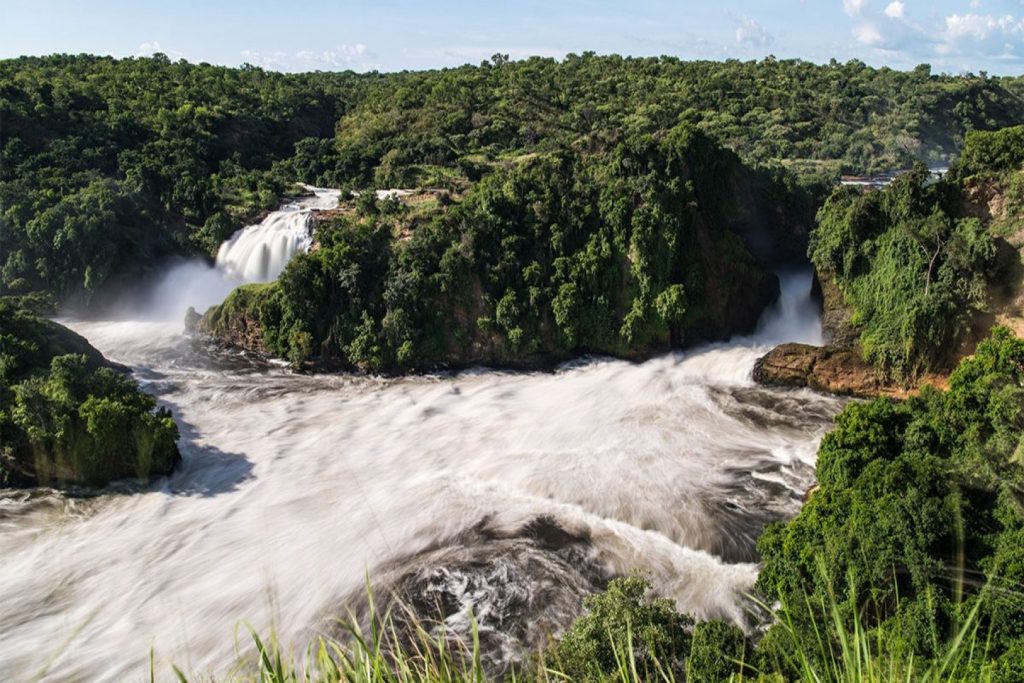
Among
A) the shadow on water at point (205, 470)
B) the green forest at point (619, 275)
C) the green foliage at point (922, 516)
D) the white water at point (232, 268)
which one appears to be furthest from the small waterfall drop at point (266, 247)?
the green foliage at point (922, 516)

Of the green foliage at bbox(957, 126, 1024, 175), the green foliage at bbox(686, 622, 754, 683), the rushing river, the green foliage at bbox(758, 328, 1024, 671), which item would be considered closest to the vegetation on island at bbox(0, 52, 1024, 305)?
the rushing river

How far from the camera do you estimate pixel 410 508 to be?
20641 millimetres

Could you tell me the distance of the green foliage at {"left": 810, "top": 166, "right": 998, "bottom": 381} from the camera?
25.1 meters

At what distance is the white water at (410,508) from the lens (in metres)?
16.6

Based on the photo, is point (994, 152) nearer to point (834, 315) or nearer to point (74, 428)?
point (834, 315)

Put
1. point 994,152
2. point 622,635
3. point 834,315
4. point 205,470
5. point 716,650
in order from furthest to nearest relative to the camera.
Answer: point 834,315 → point 994,152 → point 205,470 → point 622,635 → point 716,650

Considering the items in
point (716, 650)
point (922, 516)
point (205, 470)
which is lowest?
point (205, 470)

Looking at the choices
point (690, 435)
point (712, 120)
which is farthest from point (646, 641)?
point (712, 120)

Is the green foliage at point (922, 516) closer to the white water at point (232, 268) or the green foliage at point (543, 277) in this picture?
the green foliage at point (543, 277)

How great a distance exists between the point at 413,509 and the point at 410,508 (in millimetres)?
116

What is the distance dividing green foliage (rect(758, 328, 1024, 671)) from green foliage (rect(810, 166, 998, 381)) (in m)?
6.79

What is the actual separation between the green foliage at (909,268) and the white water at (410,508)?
11.7 feet

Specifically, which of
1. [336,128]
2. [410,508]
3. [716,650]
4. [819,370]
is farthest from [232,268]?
[716,650]

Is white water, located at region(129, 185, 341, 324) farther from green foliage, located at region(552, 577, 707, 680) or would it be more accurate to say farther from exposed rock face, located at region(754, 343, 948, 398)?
green foliage, located at region(552, 577, 707, 680)
